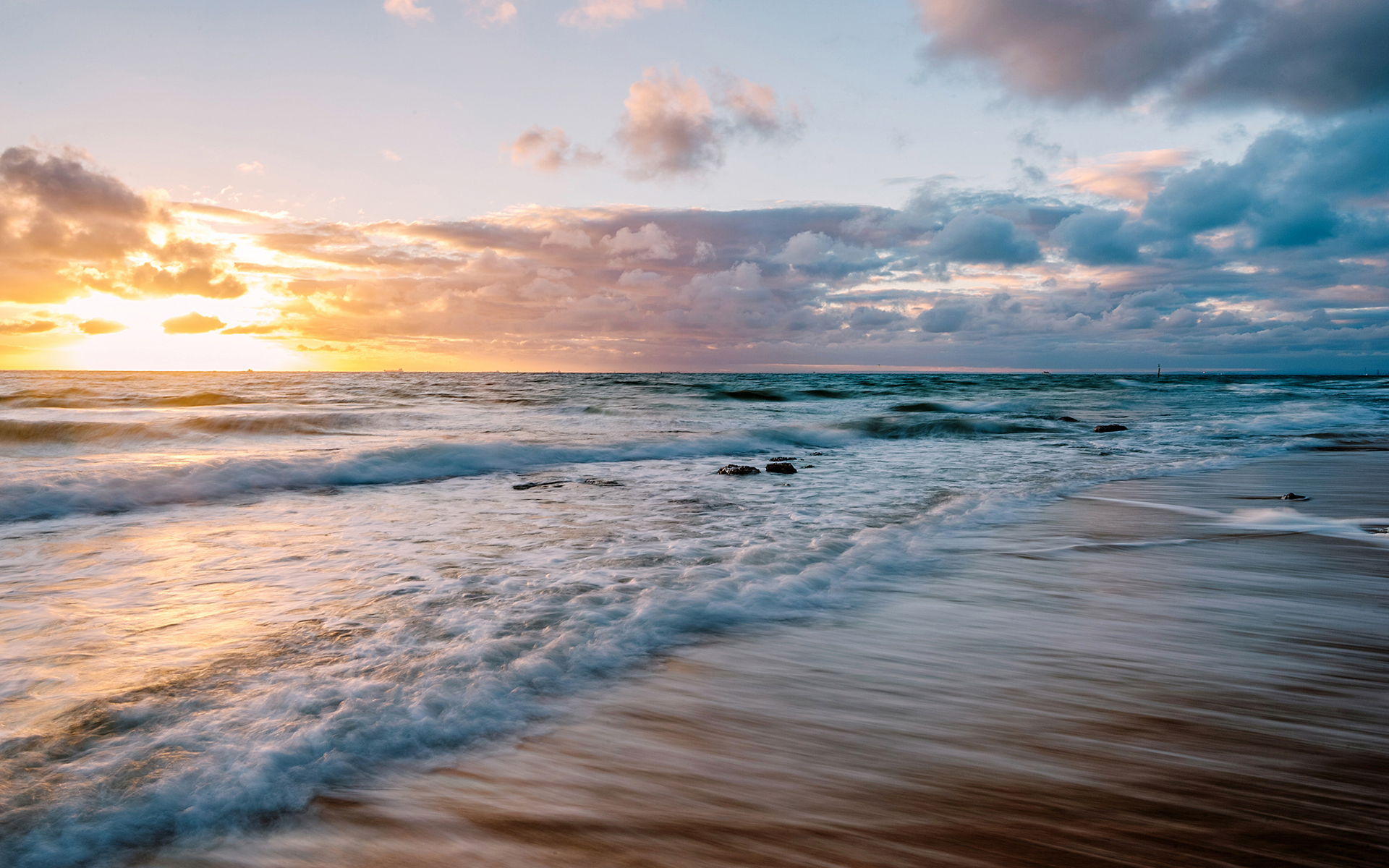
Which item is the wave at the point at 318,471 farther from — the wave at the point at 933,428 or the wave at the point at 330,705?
the wave at the point at 330,705

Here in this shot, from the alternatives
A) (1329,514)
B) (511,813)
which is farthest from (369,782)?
(1329,514)

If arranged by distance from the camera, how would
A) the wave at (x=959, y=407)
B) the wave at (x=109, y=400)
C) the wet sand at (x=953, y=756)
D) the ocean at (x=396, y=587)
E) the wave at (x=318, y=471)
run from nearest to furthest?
the wet sand at (x=953, y=756) < the ocean at (x=396, y=587) < the wave at (x=318, y=471) < the wave at (x=109, y=400) < the wave at (x=959, y=407)

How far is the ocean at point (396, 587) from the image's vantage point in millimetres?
2307

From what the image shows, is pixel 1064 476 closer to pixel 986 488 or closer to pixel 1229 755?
pixel 986 488

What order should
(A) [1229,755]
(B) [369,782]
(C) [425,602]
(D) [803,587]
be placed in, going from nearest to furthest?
(B) [369,782] < (A) [1229,755] < (C) [425,602] < (D) [803,587]

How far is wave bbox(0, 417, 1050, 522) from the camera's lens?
752cm

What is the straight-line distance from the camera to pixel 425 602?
157 inches

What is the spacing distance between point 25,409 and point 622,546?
24.5m

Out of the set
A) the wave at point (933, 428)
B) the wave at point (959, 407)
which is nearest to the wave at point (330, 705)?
the wave at point (933, 428)

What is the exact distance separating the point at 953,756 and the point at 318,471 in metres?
9.58

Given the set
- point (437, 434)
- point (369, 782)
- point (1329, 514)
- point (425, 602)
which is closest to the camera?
point (369, 782)

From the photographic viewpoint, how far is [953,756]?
2412mm

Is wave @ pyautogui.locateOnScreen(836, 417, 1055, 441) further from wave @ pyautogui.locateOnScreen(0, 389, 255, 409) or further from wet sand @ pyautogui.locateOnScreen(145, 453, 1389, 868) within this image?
wave @ pyautogui.locateOnScreen(0, 389, 255, 409)

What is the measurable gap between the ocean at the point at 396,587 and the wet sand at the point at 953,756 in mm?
100
